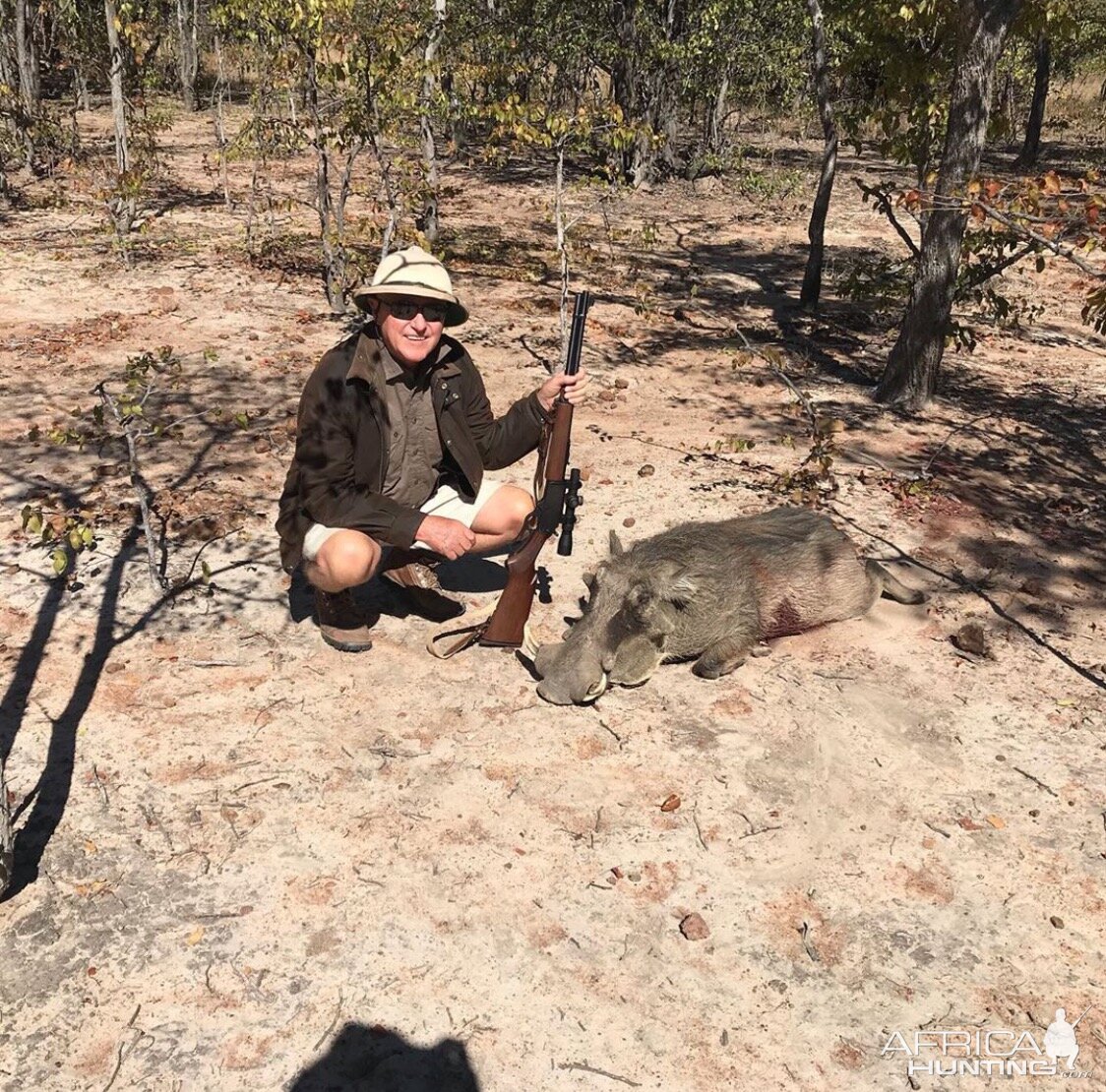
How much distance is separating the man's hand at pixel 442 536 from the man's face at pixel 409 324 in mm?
800

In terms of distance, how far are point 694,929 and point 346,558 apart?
Result: 230 cm

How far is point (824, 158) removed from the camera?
1152 centimetres

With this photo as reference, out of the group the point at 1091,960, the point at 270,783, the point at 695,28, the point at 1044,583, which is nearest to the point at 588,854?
the point at 270,783

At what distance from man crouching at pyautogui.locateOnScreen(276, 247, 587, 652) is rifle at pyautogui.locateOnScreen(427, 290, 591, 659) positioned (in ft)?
0.61

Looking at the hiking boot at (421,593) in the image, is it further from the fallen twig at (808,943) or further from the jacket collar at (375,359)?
the fallen twig at (808,943)

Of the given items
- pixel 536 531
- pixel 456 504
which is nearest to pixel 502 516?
pixel 456 504

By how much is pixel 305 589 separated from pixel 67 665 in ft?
4.29

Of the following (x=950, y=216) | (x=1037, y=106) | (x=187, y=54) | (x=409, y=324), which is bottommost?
(x=409, y=324)

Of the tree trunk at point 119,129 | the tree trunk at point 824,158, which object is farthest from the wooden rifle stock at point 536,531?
the tree trunk at point 119,129

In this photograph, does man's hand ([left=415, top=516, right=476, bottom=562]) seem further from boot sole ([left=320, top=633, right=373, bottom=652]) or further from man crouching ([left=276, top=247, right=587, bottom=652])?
boot sole ([left=320, top=633, right=373, bottom=652])

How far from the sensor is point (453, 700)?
4730 mm

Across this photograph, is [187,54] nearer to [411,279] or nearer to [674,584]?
[411,279]

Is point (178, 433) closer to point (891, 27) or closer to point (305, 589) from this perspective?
point (305, 589)

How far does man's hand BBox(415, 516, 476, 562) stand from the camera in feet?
15.1
